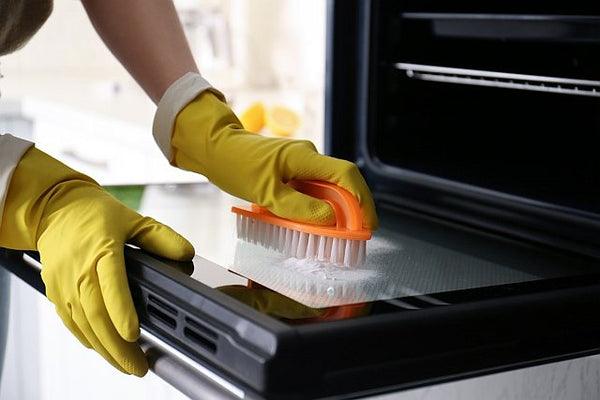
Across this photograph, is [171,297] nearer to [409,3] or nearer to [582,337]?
[582,337]

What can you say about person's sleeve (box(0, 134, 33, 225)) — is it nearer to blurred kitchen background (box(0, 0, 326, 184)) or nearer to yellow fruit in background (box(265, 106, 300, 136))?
blurred kitchen background (box(0, 0, 326, 184))

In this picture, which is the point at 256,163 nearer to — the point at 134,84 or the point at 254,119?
the point at 254,119

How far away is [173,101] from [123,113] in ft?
4.57

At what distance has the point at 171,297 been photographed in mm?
670

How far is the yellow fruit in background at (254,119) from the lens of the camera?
2.06m

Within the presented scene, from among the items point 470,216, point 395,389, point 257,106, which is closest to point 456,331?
point 395,389

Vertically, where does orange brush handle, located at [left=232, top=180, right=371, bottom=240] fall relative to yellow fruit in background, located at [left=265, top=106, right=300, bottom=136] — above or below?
above

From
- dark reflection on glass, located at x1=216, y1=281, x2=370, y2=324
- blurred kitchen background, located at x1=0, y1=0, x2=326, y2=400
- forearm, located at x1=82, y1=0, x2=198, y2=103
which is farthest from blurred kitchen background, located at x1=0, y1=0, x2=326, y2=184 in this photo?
dark reflection on glass, located at x1=216, y1=281, x2=370, y2=324

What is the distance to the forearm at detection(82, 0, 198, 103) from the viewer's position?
1.08m

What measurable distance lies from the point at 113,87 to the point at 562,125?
193 cm

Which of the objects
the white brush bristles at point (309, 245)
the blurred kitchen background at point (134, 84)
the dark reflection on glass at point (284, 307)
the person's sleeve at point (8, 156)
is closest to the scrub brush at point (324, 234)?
the white brush bristles at point (309, 245)

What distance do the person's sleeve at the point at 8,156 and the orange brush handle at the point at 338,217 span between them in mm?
222

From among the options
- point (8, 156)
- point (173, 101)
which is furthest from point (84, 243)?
point (173, 101)

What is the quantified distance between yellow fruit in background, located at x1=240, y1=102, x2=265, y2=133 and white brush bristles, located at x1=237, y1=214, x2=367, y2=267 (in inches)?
48.0
